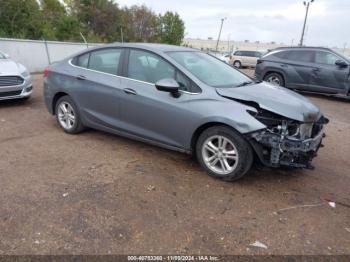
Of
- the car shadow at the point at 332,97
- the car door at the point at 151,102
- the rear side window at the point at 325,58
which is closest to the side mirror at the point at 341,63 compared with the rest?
the rear side window at the point at 325,58

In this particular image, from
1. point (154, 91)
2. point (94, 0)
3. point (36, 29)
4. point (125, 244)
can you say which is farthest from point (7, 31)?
point (125, 244)

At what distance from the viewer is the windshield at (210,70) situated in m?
4.44

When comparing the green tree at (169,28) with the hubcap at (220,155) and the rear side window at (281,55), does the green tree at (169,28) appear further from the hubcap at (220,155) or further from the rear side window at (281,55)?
the hubcap at (220,155)

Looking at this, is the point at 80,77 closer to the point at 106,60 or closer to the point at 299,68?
the point at 106,60

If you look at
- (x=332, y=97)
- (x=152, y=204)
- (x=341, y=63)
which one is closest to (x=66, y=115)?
(x=152, y=204)

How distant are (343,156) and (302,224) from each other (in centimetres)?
251

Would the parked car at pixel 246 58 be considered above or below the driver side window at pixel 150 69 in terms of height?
below

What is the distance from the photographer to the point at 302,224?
329 centimetres

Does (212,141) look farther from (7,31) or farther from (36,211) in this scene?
(7,31)

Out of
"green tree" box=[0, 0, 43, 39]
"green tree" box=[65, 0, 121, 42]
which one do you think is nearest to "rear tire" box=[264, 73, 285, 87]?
"green tree" box=[0, 0, 43, 39]

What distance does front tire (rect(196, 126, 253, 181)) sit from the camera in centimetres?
385

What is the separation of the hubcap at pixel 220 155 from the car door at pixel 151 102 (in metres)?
0.38

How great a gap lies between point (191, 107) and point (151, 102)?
2.05 ft

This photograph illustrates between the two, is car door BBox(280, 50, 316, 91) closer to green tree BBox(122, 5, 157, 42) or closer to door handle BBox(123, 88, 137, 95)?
door handle BBox(123, 88, 137, 95)
